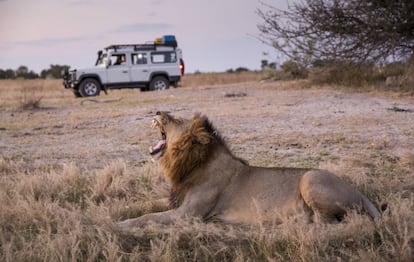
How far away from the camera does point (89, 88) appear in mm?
25094

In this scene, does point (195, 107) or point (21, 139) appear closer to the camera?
point (21, 139)

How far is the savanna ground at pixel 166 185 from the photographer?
4.34 metres

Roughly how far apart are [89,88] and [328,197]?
21297 millimetres

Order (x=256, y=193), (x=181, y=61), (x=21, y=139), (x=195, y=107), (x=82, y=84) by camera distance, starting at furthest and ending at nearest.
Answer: (x=181, y=61)
(x=82, y=84)
(x=195, y=107)
(x=21, y=139)
(x=256, y=193)

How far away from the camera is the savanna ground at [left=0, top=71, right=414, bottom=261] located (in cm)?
434

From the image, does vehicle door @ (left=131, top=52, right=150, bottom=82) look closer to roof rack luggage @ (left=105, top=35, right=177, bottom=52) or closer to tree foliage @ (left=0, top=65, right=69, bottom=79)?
roof rack luggage @ (left=105, top=35, right=177, bottom=52)

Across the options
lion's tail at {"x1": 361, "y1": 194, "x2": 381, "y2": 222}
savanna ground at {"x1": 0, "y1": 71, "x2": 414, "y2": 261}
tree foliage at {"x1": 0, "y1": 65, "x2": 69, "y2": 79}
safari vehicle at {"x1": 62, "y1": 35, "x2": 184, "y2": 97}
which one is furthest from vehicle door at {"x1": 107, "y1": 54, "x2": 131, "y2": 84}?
tree foliage at {"x1": 0, "y1": 65, "x2": 69, "y2": 79}

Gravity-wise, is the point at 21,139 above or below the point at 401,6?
below

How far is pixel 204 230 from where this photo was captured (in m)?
4.65

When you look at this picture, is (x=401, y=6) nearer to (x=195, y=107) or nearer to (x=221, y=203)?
(x=195, y=107)

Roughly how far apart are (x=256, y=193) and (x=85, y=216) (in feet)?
4.94

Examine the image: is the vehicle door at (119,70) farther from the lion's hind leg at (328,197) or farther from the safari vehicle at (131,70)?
the lion's hind leg at (328,197)

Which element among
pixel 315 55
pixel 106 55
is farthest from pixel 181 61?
pixel 315 55

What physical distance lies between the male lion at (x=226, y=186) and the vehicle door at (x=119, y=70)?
20258 millimetres
